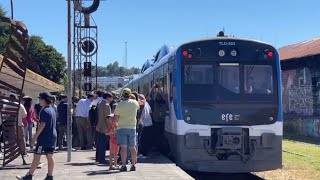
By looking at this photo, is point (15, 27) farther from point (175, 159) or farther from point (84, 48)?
point (84, 48)

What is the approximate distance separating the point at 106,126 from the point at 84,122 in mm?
4244

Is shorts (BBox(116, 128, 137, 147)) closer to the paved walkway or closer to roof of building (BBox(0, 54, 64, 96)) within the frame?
the paved walkway

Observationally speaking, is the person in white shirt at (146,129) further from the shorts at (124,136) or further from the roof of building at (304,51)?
the roof of building at (304,51)

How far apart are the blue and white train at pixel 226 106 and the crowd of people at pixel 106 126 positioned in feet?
3.80

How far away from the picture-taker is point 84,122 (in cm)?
1744

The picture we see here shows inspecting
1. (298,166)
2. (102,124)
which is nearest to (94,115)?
(102,124)

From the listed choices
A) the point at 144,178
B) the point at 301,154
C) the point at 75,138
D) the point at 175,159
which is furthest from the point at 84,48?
the point at 144,178

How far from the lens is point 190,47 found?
12789 mm

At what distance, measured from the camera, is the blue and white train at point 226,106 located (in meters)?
12.3

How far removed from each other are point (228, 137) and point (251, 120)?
70 centimetres

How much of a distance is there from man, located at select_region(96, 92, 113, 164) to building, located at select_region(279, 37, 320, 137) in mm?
17923

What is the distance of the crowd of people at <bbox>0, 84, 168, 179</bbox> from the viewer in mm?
10383

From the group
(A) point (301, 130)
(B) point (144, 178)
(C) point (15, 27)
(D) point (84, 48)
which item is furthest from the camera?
(A) point (301, 130)

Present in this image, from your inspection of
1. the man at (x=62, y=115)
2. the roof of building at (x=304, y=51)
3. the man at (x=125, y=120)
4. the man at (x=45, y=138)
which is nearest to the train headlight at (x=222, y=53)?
the man at (x=125, y=120)
